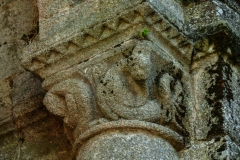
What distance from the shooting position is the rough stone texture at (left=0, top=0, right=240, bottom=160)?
145 inches

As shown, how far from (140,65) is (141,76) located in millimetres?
55

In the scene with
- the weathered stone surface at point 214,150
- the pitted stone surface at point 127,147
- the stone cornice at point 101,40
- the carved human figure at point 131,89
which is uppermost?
the stone cornice at point 101,40

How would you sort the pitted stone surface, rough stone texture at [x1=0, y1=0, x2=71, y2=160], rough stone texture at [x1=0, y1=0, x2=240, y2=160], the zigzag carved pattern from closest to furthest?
the pitted stone surface, rough stone texture at [x1=0, y1=0, x2=240, y2=160], the zigzag carved pattern, rough stone texture at [x1=0, y1=0, x2=71, y2=160]

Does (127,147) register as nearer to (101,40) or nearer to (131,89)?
(131,89)

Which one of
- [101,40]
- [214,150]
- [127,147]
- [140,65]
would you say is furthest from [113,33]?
[214,150]

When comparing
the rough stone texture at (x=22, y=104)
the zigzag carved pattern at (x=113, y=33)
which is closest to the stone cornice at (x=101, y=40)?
the zigzag carved pattern at (x=113, y=33)

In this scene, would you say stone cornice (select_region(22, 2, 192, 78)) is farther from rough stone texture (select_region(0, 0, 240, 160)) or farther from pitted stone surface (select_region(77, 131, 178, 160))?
pitted stone surface (select_region(77, 131, 178, 160))

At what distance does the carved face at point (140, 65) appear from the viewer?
3721 millimetres

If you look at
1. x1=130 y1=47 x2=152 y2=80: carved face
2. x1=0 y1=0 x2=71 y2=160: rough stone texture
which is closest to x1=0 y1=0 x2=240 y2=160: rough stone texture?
x1=130 y1=47 x2=152 y2=80: carved face

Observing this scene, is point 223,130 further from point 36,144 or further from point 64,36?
point 36,144

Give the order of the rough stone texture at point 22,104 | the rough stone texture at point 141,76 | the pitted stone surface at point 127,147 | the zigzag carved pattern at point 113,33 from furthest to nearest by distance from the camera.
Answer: the rough stone texture at point 22,104
the zigzag carved pattern at point 113,33
the rough stone texture at point 141,76
the pitted stone surface at point 127,147

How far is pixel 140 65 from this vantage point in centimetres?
373

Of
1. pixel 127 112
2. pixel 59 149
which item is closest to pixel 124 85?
pixel 127 112

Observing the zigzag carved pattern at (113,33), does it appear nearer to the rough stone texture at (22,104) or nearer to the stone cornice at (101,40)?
the stone cornice at (101,40)
